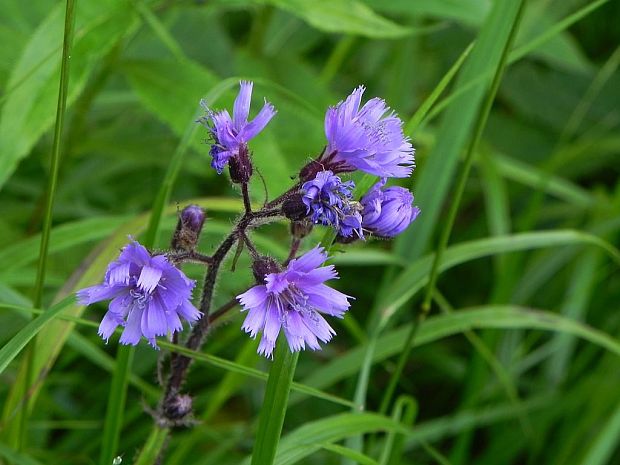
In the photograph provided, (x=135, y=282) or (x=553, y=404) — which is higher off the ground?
(x=553, y=404)

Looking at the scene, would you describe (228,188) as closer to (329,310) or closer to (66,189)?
(66,189)

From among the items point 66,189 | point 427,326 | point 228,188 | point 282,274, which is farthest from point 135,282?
point 228,188

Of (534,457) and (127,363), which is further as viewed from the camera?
(534,457)

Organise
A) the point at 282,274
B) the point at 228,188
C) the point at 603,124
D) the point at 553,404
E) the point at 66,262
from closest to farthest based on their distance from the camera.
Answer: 1. the point at 282,274
2. the point at 66,262
3. the point at 553,404
4. the point at 228,188
5. the point at 603,124

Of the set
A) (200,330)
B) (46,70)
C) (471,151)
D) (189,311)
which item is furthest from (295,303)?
(46,70)

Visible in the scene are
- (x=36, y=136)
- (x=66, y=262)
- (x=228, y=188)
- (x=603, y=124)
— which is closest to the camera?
(x=36, y=136)

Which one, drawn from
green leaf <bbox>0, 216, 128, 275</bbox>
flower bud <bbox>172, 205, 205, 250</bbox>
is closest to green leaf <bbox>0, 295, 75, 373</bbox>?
flower bud <bbox>172, 205, 205, 250</bbox>
